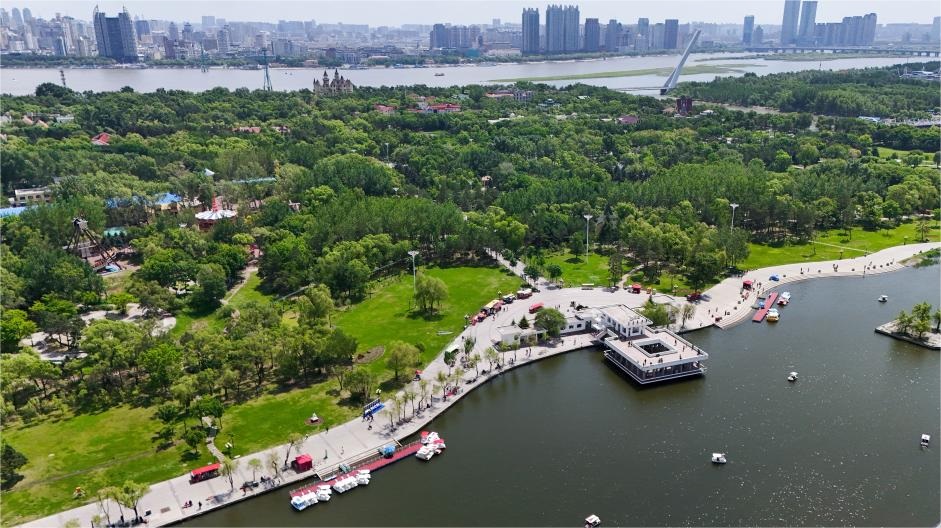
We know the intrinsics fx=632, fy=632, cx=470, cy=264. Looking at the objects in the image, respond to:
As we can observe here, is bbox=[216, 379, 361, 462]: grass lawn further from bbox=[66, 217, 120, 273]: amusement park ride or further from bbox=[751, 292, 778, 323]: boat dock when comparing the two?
bbox=[66, 217, 120, 273]: amusement park ride

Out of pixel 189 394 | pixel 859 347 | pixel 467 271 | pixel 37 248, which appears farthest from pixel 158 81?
pixel 859 347

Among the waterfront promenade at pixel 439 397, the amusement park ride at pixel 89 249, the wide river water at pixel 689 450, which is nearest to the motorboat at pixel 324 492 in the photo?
the wide river water at pixel 689 450

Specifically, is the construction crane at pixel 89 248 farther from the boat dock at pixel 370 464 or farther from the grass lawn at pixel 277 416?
the boat dock at pixel 370 464

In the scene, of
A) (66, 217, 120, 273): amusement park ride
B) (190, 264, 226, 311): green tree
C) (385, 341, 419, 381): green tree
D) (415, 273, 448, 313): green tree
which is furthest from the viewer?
(66, 217, 120, 273): amusement park ride

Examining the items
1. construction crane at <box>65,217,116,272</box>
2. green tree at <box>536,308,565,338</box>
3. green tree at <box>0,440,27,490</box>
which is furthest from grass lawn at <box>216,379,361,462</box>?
construction crane at <box>65,217,116,272</box>

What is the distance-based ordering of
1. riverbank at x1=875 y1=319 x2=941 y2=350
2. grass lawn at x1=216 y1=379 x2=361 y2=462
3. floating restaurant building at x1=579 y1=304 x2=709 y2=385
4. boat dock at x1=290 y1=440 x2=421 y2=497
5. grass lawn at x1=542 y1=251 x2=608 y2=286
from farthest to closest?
grass lawn at x1=542 y1=251 x2=608 y2=286 < riverbank at x1=875 y1=319 x2=941 y2=350 < floating restaurant building at x1=579 y1=304 x2=709 y2=385 < grass lawn at x1=216 y1=379 x2=361 y2=462 < boat dock at x1=290 y1=440 x2=421 y2=497

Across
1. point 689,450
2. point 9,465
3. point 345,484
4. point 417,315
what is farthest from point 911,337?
point 9,465
